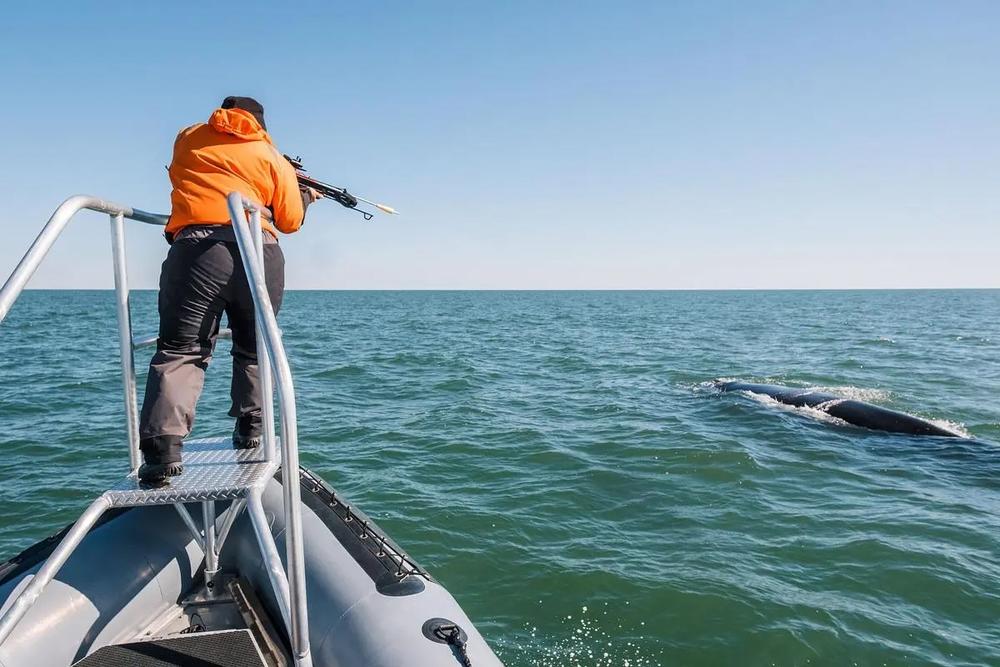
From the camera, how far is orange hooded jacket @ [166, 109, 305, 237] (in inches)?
122

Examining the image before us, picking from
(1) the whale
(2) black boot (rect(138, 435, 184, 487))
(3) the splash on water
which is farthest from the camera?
(1) the whale

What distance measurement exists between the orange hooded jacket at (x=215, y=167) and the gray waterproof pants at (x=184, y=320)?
92mm

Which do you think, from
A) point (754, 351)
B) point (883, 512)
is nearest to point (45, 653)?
point (883, 512)

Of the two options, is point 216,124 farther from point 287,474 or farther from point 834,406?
point 834,406

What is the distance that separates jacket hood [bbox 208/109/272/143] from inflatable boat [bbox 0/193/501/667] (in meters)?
0.40

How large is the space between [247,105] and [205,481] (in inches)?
79.6

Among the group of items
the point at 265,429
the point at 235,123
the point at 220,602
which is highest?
the point at 235,123

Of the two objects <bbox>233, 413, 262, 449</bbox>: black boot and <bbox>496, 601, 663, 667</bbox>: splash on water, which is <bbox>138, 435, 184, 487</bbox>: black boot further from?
<bbox>496, 601, 663, 667</bbox>: splash on water

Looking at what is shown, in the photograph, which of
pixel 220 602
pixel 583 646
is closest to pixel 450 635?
pixel 220 602

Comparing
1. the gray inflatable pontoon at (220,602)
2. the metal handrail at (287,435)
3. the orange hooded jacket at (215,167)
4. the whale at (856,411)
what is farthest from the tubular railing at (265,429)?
the whale at (856,411)

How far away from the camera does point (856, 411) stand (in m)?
13.0

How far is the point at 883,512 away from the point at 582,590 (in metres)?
4.47

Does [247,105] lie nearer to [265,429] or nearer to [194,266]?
[194,266]

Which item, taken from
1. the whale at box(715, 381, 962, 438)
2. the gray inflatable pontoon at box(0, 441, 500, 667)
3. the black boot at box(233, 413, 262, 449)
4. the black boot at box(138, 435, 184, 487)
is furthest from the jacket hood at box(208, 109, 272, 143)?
the whale at box(715, 381, 962, 438)
